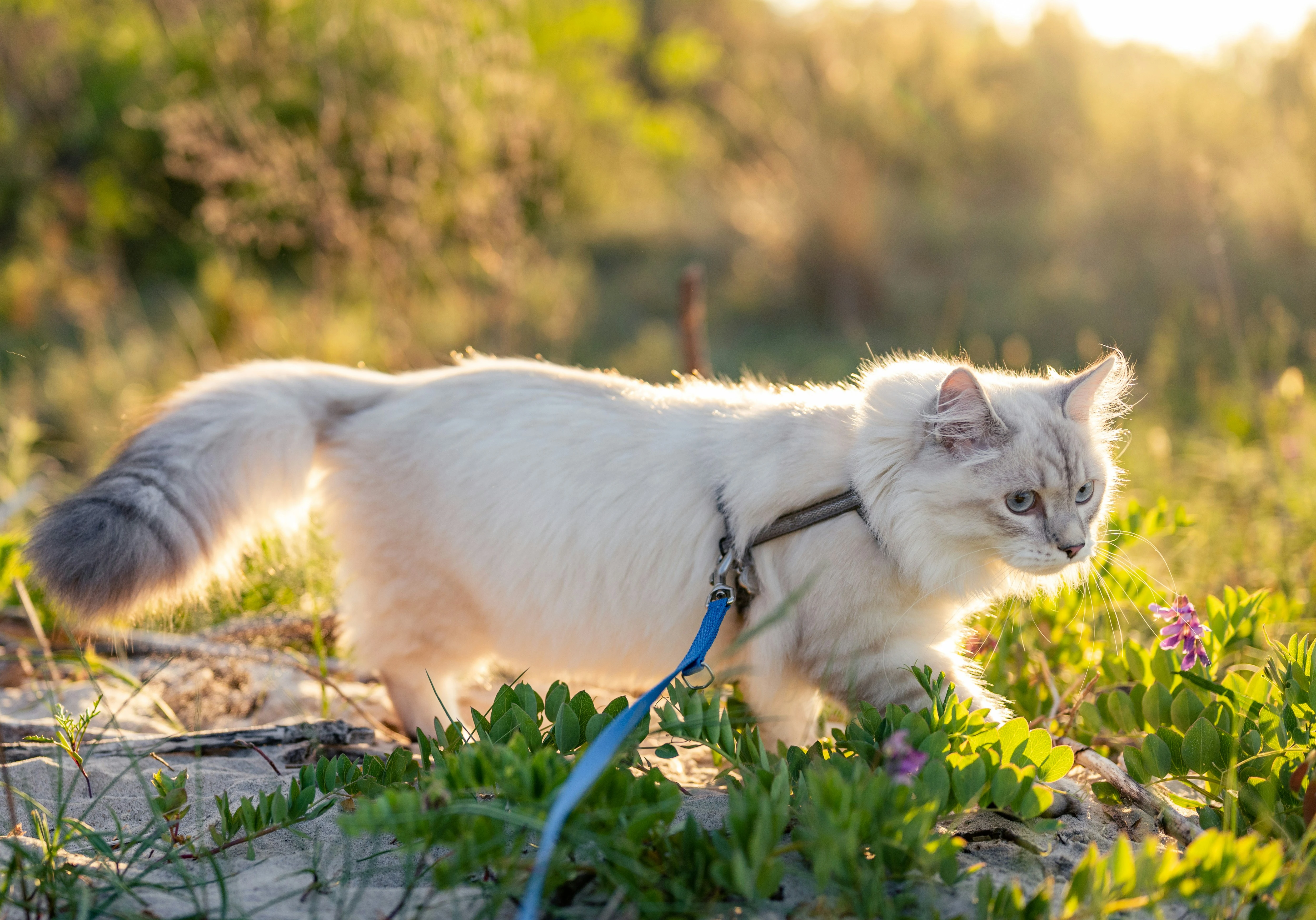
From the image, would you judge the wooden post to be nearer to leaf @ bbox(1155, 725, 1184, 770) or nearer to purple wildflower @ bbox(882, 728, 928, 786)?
leaf @ bbox(1155, 725, 1184, 770)

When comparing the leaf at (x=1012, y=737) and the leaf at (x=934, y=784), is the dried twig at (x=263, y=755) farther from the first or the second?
the leaf at (x=1012, y=737)

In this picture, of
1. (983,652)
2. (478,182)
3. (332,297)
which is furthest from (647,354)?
(983,652)

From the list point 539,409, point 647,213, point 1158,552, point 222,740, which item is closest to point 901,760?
point 539,409

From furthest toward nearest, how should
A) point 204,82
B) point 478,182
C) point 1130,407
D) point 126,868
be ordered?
point 204,82 → point 478,182 → point 1130,407 → point 126,868

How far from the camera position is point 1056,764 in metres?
1.55

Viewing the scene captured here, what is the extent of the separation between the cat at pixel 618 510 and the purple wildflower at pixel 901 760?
44 cm

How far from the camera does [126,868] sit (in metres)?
1.45

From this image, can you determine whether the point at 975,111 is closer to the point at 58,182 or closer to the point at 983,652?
the point at 983,652

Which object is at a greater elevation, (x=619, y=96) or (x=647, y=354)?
(x=619, y=96)

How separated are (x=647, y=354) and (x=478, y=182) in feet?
5.92

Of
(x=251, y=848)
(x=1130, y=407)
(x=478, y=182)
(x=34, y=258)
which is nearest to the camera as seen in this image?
(x=251, y=848)

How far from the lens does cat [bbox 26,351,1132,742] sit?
75.7 inches

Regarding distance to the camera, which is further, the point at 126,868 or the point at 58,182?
the point at 58,182

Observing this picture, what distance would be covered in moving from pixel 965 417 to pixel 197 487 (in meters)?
1.81
